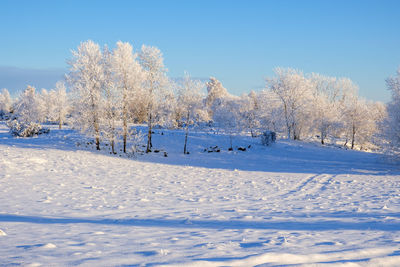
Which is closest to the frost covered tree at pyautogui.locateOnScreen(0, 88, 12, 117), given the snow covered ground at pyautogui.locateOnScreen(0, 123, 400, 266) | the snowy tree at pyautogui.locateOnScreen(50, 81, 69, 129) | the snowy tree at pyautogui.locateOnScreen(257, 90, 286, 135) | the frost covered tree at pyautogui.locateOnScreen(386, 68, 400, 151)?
the snowy tree at pyautogui.locateOnScreen(50, 81, 69, 129)

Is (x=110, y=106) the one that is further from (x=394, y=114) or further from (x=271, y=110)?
(x=271, y=110)

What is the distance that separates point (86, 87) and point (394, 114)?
21936mm

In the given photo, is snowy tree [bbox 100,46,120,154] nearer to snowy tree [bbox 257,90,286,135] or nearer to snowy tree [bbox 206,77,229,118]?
snowy tree [bbox 257,90,286,135]

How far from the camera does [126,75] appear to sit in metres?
23.6

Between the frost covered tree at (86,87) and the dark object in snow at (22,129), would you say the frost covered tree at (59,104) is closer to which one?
the dark object in snow at (22,129)

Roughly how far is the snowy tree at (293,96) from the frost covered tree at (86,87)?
967 inches

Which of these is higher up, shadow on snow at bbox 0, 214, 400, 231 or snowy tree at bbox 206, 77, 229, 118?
snowy tree at bbox 206, 77, 229, 118

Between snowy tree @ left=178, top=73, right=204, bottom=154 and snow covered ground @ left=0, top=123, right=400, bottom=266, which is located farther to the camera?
snowy tree @ left=178, top=73, right=204, bottom=154

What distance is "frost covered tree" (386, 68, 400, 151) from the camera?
64.0 ft

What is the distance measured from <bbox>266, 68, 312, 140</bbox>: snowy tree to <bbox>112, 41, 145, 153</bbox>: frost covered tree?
859 inches

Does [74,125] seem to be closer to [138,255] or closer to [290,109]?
[138,255]

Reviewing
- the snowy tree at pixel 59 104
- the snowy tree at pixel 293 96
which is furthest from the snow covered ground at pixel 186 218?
the snowy tree at pixel 59 104

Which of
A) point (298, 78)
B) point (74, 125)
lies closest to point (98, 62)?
point (74, 125)

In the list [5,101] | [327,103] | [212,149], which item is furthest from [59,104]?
[5,101]
